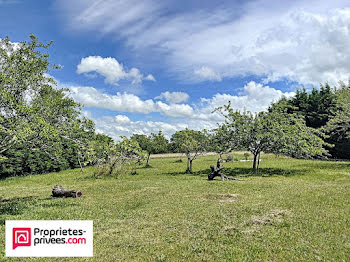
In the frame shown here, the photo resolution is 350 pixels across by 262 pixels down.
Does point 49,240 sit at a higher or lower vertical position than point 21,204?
higher

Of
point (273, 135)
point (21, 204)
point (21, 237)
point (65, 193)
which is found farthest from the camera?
point (273, 135)

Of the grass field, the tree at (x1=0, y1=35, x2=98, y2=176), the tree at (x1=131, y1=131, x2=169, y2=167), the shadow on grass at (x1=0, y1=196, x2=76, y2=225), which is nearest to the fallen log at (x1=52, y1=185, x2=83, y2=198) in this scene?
the shadow on grass at (x1=0, y1=196, x2=76, y2=225)

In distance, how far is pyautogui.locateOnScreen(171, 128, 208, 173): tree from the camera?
31.7 meters

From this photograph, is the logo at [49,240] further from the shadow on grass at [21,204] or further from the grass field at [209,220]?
the shadow on grass at [21,204]

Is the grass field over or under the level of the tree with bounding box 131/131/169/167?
under

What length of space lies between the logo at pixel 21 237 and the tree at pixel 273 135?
22.4 metres

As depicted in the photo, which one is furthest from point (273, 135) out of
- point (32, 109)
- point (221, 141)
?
point (32, 109)

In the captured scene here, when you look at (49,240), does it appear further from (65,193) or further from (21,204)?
(65,193)

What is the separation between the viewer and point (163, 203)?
47.4 feet

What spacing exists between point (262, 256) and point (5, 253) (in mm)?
8026

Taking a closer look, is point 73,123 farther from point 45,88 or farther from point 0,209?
point 0,209

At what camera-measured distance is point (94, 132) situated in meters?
28.2

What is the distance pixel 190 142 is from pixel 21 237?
77.9ft

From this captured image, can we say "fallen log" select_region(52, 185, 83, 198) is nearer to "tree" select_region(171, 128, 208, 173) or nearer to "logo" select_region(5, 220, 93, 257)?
"logo" select_region(5, 220, 93, 257)
